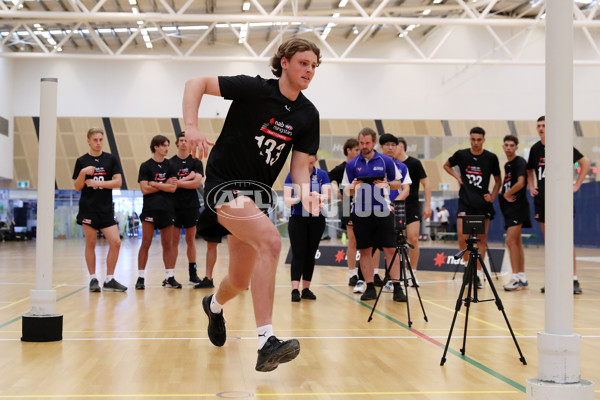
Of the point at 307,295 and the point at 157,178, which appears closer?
the point at 307,295

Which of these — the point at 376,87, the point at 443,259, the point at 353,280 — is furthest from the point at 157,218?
the point at 376,87

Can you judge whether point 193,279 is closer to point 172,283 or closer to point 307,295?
point 172,283

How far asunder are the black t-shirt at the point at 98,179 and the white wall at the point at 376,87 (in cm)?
1857

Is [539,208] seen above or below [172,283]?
above

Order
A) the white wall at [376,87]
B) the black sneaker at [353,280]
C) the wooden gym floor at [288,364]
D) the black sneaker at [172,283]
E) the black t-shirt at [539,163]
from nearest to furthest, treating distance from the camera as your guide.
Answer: the wooden gym floor at [288,364] → the black t-shirt at [539,163] → the black sneaker at [172,283] → the black sneaker at [353,280] → the white wall at [376,87]

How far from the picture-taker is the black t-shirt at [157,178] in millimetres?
7887

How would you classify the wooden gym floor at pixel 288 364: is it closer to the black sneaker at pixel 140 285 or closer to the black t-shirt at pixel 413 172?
the black sneaker at pixel 140 285

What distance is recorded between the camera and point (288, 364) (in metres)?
3.60

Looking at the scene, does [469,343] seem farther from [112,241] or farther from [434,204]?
[434,204]

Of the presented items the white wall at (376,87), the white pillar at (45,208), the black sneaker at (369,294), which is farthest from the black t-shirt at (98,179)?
the white wall at (376,87)

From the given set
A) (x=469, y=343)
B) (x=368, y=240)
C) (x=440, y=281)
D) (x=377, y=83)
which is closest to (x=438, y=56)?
(x=377, y=83)

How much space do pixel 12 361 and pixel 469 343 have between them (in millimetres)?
2725

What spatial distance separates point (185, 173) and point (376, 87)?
1896 cm

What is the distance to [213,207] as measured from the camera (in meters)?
3.46
